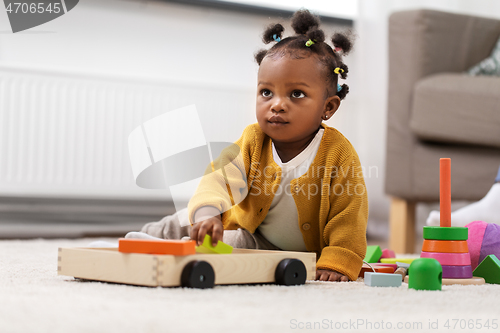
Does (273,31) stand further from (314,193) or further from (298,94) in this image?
(314,193)

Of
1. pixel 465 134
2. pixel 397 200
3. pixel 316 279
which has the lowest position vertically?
pixel 316 279

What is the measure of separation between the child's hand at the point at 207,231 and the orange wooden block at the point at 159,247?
0.17 feet

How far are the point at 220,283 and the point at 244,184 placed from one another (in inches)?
11.6

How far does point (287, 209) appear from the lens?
936mm

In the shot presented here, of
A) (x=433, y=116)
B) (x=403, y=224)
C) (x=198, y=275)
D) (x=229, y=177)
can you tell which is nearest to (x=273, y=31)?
(x=229, y=177)

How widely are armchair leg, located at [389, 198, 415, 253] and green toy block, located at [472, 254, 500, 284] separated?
2.43 ft

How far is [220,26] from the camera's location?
2.08 m

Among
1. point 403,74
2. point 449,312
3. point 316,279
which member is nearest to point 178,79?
point 403,74

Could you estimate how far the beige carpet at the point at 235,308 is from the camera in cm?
44

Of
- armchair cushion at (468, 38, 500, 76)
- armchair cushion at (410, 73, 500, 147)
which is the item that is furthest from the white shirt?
armchair cushion at (468, 38, 500, 76)

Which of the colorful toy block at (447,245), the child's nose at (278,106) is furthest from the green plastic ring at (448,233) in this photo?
the child's nose at (278,106)

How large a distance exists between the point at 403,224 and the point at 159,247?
113 cm

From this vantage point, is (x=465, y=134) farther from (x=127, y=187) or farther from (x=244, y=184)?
(x=127, y=187)

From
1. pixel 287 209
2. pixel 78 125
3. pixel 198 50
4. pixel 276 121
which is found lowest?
pixel 287 209
